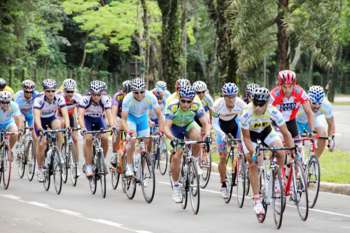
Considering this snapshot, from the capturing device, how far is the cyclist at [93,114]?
Result: 1764cm

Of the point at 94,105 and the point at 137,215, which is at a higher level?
the point at 94,105

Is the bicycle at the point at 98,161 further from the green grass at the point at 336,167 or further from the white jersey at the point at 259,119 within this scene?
the green grass at the point at 336,167

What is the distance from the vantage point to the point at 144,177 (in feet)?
53.8

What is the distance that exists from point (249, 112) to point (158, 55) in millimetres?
36545

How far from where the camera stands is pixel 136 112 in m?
17.4

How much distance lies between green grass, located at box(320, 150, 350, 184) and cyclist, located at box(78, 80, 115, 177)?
4.40 metres

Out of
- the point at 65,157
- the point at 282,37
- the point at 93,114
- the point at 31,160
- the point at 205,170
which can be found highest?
the point at 282,37

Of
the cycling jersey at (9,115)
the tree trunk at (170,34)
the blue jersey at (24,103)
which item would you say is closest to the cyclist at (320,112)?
the cycling jersey at (9,115)

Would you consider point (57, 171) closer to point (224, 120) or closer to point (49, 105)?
point (49, 105)

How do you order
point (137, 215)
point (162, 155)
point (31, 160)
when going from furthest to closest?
1. point (162, 155)
2. point (31, 160)
3. point (137, 215)

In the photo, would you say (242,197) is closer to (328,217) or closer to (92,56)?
(328,217)

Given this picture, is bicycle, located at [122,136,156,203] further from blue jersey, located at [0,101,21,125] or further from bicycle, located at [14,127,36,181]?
bicycle, located at [14,127,36,181]

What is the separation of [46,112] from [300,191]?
22.5 ft

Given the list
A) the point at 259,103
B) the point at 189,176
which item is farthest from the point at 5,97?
the point at 259,103
